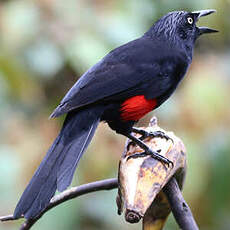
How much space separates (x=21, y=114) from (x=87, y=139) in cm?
113

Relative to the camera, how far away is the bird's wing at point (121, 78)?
2.36 meters

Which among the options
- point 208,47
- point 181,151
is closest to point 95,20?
point 208,47

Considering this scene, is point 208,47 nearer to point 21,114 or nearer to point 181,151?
point 21,114

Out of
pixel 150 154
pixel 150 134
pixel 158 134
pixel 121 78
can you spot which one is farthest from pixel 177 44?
pixel 150 154

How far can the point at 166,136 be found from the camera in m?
1.78

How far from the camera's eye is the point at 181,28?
2.96m

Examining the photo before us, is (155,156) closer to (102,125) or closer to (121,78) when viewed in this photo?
(121,78)

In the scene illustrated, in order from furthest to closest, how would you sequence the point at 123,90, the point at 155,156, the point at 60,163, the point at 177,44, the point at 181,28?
the point at 181,28, the point at 177,44, the point at 123,90, the point at 60,163, the point at 155,156

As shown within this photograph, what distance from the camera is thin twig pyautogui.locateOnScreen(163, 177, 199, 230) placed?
1.43 m

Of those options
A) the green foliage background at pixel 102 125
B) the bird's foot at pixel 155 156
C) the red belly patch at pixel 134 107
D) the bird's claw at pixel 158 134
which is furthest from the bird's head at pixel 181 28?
the bird's foot at pixel 155 156

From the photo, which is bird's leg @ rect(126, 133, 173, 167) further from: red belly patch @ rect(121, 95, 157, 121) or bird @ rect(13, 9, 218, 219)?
red belly patch @ rect(121, 95, 157, 121)

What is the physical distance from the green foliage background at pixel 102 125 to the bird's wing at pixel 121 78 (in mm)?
152

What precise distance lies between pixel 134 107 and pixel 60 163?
1.84 feet

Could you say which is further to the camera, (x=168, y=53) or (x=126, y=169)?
(x=168, y=53)
